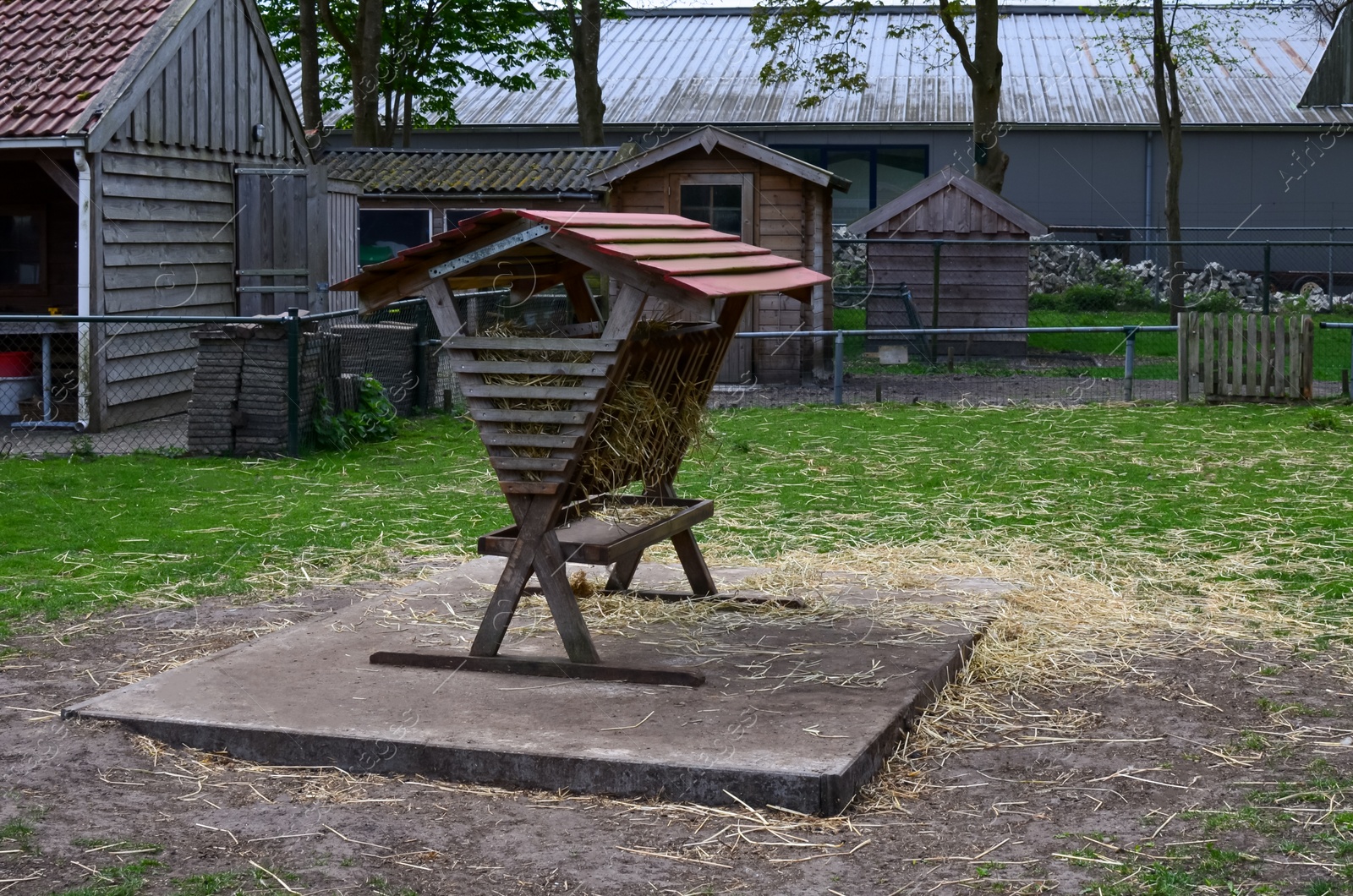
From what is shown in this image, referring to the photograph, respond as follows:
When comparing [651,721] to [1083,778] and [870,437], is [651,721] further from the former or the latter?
[870,437]

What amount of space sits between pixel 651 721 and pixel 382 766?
901mm

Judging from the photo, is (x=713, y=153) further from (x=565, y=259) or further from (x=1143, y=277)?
(x=1143, y=277)

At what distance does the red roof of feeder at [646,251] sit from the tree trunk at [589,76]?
825 inches

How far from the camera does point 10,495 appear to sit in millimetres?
9883

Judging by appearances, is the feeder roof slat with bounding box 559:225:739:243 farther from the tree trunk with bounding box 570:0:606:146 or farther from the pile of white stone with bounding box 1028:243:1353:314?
the pile of white stone with bounding box 1028:243:1353:314

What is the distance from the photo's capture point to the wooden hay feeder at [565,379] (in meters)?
5.29

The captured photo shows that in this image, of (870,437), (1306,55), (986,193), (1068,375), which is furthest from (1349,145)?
(870,437)

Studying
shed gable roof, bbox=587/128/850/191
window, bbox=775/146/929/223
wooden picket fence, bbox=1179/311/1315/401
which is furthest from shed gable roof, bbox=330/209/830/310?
window, bbox=775/146/929/223

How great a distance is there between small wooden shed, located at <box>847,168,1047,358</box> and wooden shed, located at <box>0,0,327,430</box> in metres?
8.80

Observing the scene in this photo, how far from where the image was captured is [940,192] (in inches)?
841

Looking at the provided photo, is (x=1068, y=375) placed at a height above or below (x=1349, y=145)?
below

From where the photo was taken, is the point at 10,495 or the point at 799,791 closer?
the point at 799,791

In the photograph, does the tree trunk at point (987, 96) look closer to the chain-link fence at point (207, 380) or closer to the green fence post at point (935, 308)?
the green fence post at point (935, 308)

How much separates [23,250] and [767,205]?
868 cm
